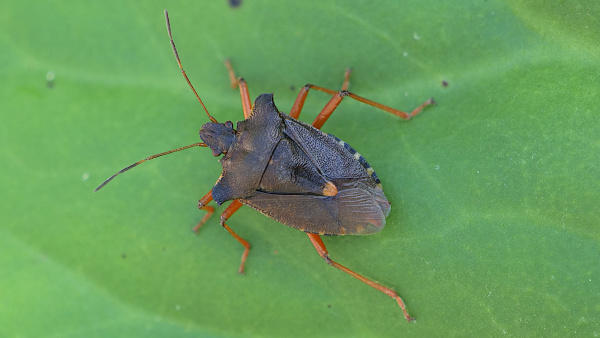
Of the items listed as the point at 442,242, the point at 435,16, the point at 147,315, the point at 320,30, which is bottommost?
the point at 147,315

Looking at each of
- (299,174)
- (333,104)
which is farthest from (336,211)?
(333,104)

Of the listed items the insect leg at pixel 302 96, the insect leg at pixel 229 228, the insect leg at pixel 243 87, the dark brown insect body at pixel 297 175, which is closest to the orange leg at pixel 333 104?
the insect leg at pixel 302 96

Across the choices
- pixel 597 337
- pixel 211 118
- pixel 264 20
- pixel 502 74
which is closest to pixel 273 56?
pixel 264 20

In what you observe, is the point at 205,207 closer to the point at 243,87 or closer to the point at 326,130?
the point at 243,87

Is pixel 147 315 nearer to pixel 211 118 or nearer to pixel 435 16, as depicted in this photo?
pixel 211 118

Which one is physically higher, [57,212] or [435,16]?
[435,16]

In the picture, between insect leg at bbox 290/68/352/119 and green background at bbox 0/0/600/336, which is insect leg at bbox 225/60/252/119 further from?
insect leg at bbox 290/68/352/119
